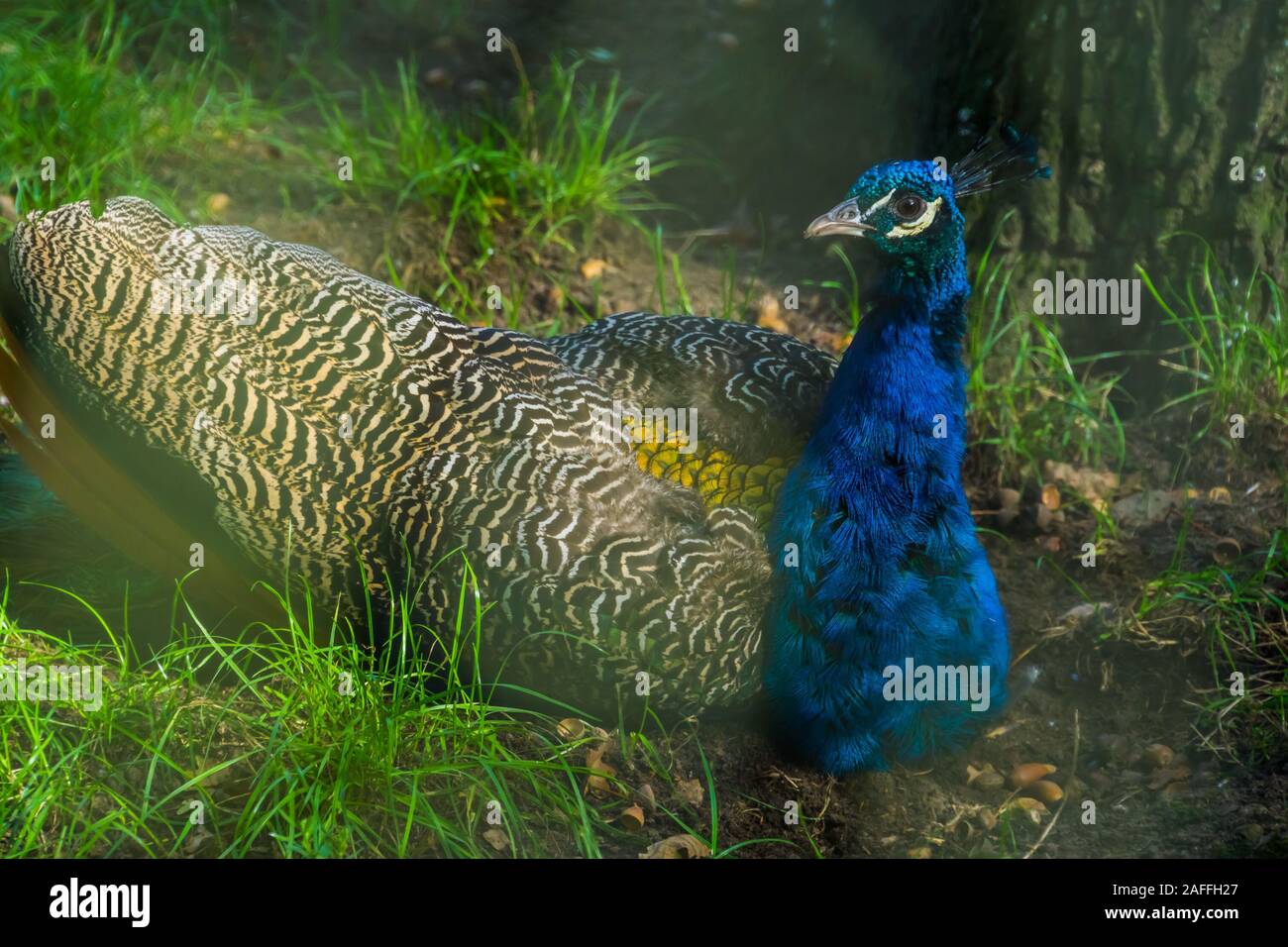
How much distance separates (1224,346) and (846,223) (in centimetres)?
197

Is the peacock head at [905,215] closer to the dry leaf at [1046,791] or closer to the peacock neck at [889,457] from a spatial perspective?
the peacock neck at [889,457]

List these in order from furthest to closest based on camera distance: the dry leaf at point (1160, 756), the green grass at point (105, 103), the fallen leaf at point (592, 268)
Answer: the fallen leaf at point (592, 268)
the green grass at point (105, 103)
the dry leaf at point (1160, 756)

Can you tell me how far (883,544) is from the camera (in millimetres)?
3697

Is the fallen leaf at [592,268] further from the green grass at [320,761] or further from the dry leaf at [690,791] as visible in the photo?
the dry leaf at [690,791]

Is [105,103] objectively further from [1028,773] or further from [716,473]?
[1028,773]

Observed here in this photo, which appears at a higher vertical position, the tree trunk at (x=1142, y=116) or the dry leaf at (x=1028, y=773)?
the tree trunk at (x=1142, y=116)

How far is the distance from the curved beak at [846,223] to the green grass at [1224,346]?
1.79 meters

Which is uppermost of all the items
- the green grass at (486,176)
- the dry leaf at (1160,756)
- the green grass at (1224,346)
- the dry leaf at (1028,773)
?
the green grass at (486,176)

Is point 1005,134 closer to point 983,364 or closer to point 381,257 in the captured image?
point 983,364

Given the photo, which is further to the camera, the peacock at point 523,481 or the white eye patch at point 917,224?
the peacock at point 523,481

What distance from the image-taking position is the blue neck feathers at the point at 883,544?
368 centimetres

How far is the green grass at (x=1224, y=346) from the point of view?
4.77 metres

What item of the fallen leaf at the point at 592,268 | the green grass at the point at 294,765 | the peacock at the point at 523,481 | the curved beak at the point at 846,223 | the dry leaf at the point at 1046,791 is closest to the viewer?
the green grass at the point at 294,765

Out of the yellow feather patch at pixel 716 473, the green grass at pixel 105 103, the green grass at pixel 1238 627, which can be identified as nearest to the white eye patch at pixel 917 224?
the yellow feather patch at pixel 716 473
